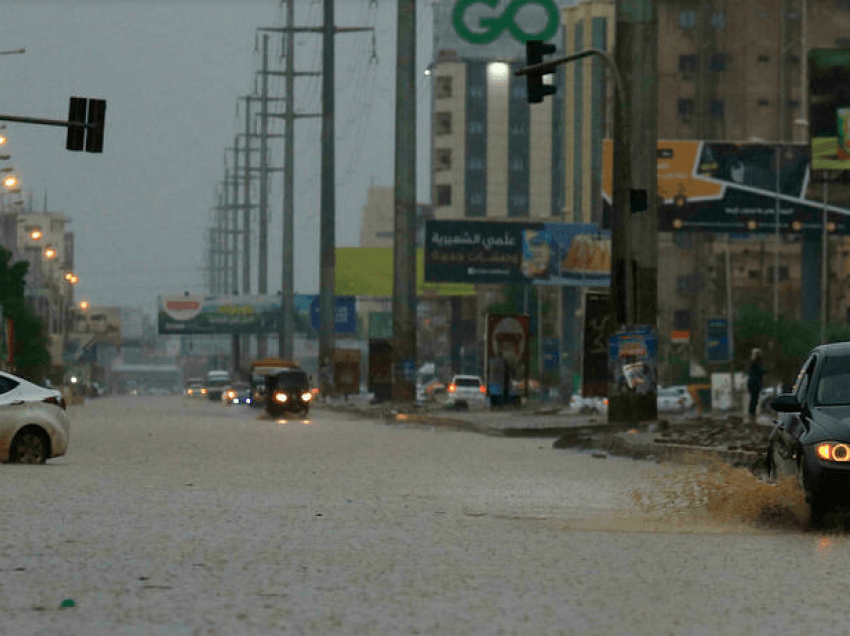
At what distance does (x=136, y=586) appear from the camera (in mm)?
11047

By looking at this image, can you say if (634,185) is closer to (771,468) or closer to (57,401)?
(57,401)

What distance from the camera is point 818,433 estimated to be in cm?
1486

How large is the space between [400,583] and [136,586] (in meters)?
1.51

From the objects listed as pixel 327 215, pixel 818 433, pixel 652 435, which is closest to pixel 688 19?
pixel 327 215

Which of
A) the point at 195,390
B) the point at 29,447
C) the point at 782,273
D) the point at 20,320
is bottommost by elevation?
the point at 195,390

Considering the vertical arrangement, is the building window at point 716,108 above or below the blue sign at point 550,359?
above

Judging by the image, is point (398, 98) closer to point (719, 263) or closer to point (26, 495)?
point (26, 495)

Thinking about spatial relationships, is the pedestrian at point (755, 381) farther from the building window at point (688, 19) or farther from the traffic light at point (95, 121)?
the building window at point (688, 19)

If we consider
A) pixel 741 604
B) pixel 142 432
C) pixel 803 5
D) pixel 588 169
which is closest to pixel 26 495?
pixel 741 604

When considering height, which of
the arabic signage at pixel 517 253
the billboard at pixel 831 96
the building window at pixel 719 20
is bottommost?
the arabic signage at pixel 517 253

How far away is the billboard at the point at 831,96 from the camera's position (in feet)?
253

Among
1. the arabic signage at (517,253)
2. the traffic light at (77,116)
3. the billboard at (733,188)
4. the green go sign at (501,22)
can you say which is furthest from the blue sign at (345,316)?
the traffic light at (77,116)

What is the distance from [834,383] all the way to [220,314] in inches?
5503

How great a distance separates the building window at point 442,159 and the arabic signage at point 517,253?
89941 mm
